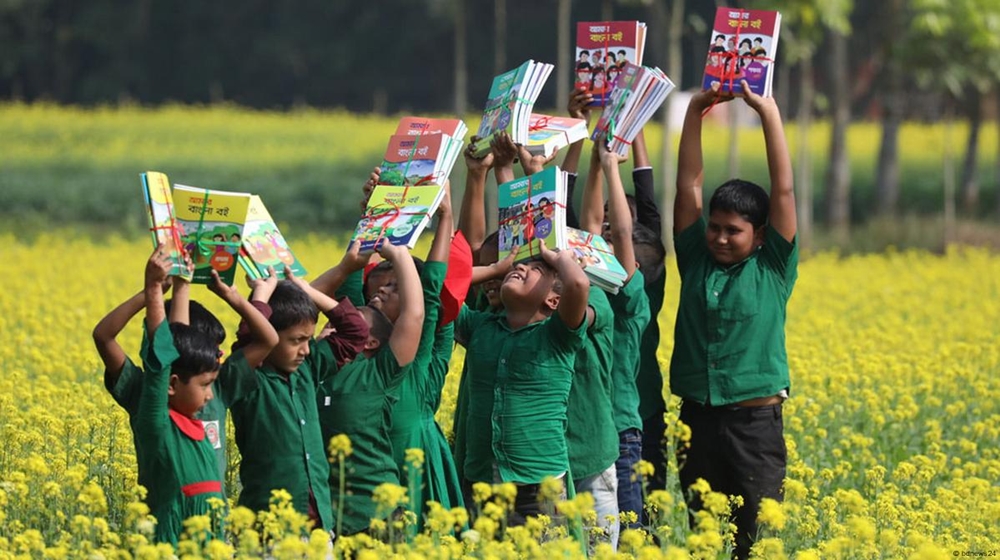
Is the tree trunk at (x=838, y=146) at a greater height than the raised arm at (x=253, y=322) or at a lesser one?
lesser

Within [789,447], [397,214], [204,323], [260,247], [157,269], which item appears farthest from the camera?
[789,447]

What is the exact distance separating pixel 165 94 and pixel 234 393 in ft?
151

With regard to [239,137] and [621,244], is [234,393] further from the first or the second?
[239,137]

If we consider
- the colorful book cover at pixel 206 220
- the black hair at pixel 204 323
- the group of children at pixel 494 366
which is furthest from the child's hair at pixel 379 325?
the colorful book cover at pixel 206 220

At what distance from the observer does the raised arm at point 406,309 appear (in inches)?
227

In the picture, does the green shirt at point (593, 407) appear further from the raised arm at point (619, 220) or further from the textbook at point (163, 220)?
the textbook at point (163, 220)

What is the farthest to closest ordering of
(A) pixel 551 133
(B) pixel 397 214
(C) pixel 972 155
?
(C) pixel 972 155, (A) pixel 551 133, (B) pixel 397 214

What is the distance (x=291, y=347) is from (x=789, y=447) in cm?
262

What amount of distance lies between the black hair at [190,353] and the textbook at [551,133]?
1607 mm

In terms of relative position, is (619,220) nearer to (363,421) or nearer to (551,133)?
(551,133)

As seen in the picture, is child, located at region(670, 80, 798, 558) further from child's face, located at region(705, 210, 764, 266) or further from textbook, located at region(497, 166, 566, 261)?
textbook, located at region(497, 166, 566, 261)

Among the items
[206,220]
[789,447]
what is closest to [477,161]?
[206,220]

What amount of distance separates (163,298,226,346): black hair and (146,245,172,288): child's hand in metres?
0.26

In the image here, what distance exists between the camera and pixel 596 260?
6090 millimetres
